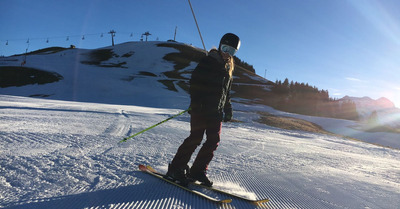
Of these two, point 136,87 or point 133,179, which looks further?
point 136,87

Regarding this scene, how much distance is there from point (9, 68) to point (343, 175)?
51986 mm

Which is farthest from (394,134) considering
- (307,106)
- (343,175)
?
(343,175)

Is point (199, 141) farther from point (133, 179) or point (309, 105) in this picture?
point (309, 105)

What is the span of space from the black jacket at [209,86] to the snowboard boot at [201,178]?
77 centimetres

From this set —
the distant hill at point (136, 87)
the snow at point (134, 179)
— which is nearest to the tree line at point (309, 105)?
the distant hill at point (136, 87)

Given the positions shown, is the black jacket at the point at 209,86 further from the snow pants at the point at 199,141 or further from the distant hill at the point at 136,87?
the distant hill at the point at 136,87

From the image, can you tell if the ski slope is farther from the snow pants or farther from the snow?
the snow pants

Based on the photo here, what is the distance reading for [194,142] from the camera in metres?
3.07

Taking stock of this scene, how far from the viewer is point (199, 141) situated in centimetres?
309

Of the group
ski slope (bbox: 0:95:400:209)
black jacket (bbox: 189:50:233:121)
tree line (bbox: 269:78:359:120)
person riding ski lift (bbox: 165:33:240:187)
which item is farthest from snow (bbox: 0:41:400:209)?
tree line (bbox: 269:78:359:120)

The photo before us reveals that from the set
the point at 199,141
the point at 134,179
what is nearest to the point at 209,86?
the point at 199,141

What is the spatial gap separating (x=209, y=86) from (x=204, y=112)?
341 millimetres

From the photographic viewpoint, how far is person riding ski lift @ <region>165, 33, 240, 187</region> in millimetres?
3002

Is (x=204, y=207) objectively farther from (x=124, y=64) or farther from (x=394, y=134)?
Answer: (x=124, y=64)
